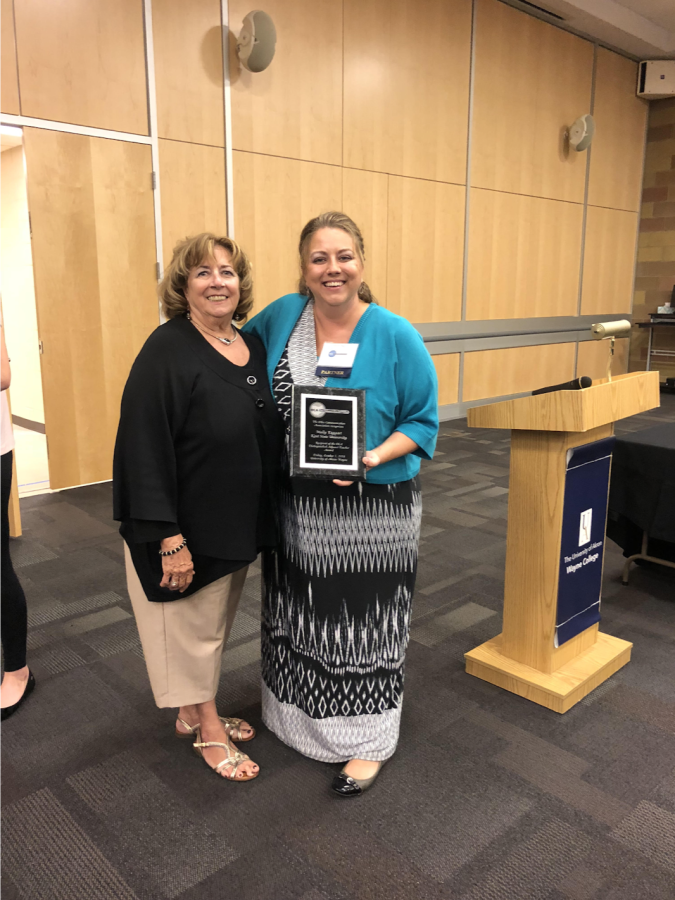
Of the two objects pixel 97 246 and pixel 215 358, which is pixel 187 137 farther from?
pixel 215 358

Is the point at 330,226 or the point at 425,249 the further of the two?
the point at 425,249

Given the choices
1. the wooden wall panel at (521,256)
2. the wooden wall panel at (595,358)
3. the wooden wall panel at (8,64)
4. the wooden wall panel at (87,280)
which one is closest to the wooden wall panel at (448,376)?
the wooden wall panel at (521,256)

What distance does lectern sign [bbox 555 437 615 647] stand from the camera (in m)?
2.12

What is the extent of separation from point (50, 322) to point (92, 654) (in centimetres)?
251

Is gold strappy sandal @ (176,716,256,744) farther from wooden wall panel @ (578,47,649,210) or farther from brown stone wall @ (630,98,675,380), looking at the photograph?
brown stone wall @ (630,98,675,380)

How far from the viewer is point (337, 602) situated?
176 cm

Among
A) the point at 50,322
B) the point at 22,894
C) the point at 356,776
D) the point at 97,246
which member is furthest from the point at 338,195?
the point at 22,894

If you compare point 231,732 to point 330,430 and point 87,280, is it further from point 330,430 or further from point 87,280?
point 87,280

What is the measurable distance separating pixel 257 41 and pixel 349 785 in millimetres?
4578

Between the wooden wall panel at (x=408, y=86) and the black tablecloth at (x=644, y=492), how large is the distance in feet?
12.1

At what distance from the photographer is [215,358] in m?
1.57

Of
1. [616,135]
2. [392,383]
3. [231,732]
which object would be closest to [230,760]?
[231,732]

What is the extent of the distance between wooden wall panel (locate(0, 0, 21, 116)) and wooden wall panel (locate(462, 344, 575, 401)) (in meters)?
4.49

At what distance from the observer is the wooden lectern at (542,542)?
2053 mm
